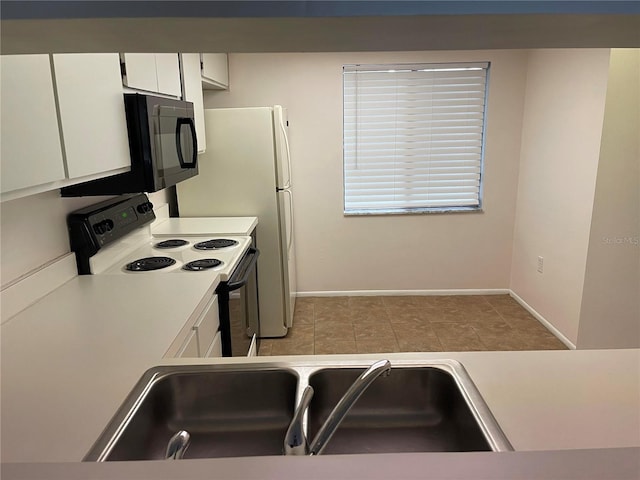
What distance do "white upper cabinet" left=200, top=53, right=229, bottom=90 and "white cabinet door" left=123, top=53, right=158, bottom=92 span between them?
0.93 m

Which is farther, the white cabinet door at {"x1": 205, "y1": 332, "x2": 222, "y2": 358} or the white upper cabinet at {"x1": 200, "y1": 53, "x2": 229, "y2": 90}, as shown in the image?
the white upper cabinet at {"x1": 200, "y1": 53, "x2": 229, "y2": 90}

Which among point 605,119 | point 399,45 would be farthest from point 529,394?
point 605,119

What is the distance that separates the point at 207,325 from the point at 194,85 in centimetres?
162

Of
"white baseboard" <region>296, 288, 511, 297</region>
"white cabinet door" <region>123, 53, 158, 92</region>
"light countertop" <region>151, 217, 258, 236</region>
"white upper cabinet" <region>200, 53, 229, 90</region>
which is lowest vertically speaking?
"white baseboard" <region>296, 288, 511, 297</region>

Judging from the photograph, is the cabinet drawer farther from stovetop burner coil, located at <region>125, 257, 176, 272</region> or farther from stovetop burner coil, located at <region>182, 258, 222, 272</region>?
stovetop burner coil, located at <region>125, 257, 176, 272</region>

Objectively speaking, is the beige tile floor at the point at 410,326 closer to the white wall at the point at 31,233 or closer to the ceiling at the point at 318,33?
the white wall at the point at 31,233

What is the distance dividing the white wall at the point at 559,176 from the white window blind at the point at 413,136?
1.37 ft

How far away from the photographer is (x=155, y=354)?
1283 millimetres

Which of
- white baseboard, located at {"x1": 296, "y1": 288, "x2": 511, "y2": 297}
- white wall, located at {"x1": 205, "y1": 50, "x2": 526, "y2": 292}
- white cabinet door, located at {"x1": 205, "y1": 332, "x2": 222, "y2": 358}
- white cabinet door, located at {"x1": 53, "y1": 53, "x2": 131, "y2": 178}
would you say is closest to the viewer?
white cabinet door, located at {"x1": 53, "y1": 53, "x2": 131, "y2": 178}

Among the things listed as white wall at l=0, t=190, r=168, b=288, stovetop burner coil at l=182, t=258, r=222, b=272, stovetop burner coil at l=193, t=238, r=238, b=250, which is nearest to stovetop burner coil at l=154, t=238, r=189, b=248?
stovetop burner coil at l=193, t=238, r=238, b=250

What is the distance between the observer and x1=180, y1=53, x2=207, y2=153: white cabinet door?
2584 millimetres

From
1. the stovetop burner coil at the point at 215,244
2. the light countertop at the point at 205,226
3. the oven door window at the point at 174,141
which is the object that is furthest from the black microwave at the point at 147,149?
the light countertop at the point at 205,226

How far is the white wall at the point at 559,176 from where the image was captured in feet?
9.89

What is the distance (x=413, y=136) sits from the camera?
4.02 metres
